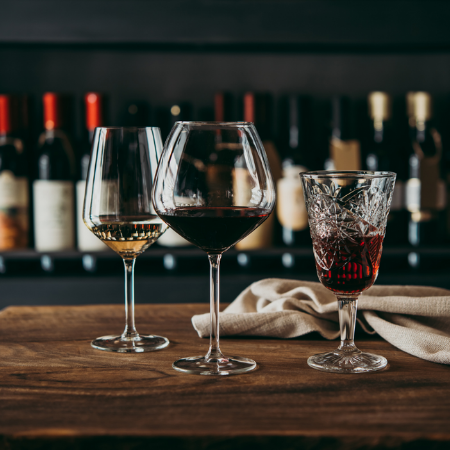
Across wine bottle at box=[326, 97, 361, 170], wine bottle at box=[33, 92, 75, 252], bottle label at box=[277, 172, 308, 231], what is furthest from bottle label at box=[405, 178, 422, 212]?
wine bottle at box=[33, 92, 75, 252]

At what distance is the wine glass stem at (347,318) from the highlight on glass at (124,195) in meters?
0.17

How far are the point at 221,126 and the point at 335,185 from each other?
104 mm

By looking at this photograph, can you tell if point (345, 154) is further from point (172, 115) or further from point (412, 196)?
point (172, 115)

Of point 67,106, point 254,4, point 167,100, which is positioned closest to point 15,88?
point 67,106

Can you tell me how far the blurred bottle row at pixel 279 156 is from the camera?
4.15ft

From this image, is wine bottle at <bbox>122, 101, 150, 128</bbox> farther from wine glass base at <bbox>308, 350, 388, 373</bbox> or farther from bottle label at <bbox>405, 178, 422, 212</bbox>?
wine glass base at <bbox>308, 350, 388, 373</bbox>

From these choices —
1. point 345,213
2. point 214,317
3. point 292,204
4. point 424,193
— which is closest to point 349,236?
point 345,213

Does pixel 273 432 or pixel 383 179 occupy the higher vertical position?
pixel 383 179

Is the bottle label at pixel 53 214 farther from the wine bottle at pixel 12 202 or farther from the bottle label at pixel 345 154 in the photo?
the bottle label at pixel 345 154

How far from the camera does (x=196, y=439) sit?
1.13ft

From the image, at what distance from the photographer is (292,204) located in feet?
4.25

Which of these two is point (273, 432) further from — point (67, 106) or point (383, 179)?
point (67, 106)

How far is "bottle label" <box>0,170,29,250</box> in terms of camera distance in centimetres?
126

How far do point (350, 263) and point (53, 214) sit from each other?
0.87m
